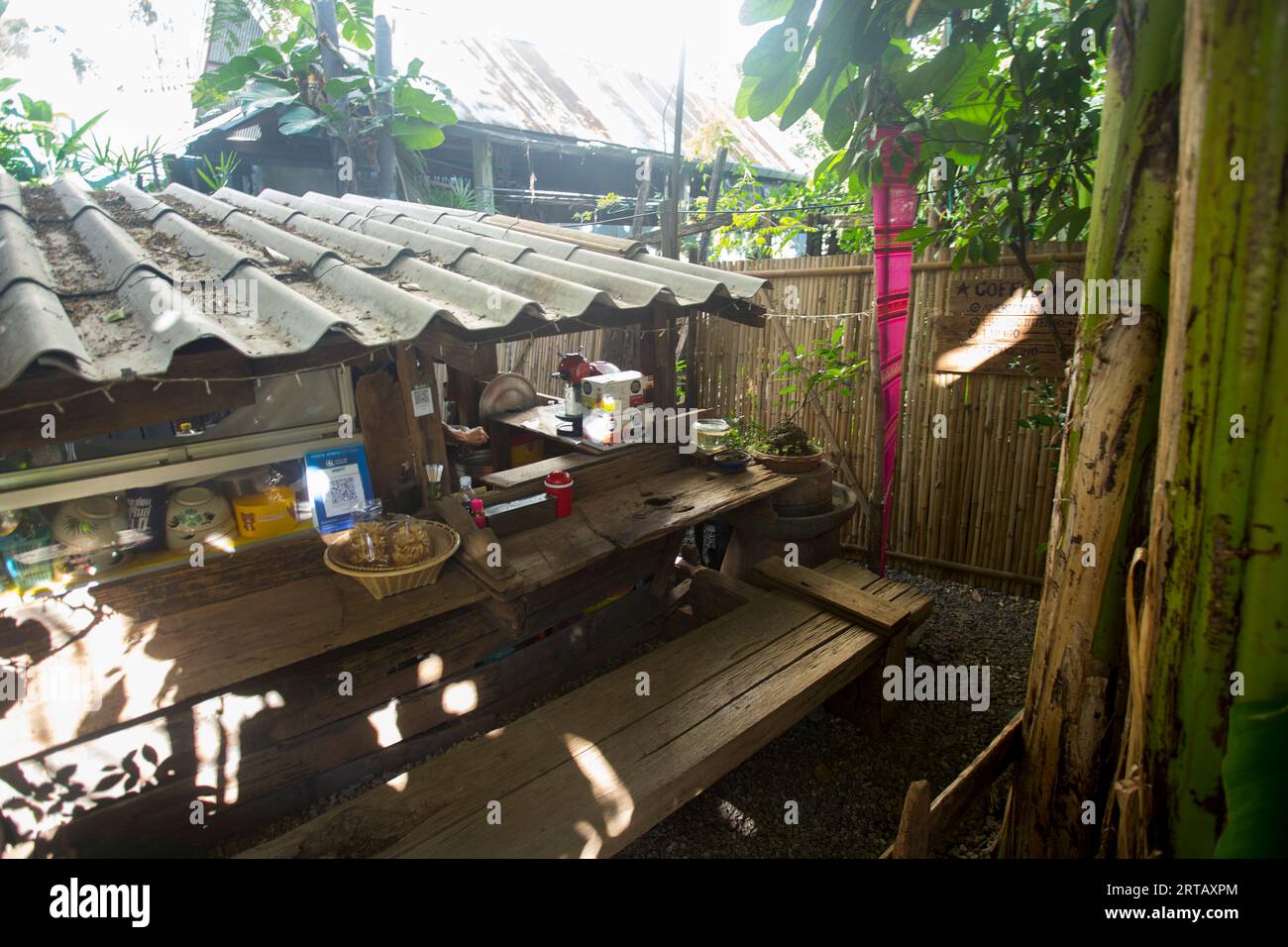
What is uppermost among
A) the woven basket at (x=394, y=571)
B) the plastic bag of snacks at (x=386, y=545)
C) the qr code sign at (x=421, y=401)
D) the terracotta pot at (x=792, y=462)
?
the qr code sign at (x=421, y=401)

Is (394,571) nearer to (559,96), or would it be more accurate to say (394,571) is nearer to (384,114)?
(384,114)

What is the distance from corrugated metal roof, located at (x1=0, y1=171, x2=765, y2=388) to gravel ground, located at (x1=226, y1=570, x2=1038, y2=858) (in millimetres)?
2350

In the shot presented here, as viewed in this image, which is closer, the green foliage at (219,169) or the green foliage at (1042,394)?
the green foliage at (1042,394)

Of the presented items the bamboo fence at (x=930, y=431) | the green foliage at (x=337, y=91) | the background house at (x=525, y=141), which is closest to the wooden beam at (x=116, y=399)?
the bamboo fence at (x=930, y=431)

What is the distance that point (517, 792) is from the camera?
2342 mm

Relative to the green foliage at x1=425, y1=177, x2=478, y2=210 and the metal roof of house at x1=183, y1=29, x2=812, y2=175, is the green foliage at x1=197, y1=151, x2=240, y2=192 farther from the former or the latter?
the green foliage at x1=425, y1=177, x2=478, y2=210

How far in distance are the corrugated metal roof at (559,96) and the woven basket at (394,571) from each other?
24.7ft

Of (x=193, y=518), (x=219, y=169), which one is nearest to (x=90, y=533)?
(x=193, y=518)

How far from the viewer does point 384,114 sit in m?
7.59

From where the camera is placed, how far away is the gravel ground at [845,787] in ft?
10.2

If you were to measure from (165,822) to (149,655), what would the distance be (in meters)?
0.80

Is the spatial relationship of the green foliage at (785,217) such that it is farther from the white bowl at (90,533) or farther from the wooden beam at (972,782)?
the white bowl at (90,533)

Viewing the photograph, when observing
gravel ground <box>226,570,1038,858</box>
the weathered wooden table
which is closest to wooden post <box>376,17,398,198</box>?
the weathered wooden table

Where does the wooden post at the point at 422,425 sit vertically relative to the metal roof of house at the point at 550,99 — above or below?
below
